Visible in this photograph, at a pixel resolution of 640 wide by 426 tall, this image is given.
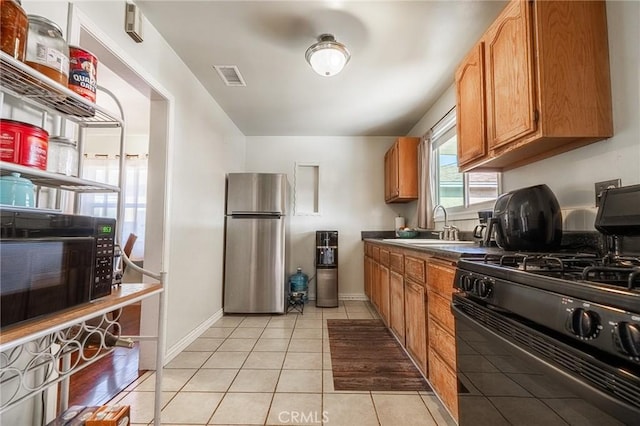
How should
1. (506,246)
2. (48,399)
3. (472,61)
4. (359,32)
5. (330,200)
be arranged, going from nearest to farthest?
1. (48,399)
2. (506,246)
3. (472,61)
4. (359,32)
5. (330,200)

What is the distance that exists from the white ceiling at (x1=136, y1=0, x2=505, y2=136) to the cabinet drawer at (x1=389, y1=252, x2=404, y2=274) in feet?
5.49

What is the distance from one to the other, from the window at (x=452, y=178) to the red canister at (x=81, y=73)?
2505mm

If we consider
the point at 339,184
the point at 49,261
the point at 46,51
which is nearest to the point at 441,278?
the point at 49,261

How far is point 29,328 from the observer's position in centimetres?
70

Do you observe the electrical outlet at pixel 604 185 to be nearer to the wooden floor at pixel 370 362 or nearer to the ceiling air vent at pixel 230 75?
the wooden floor at pixel 370 362

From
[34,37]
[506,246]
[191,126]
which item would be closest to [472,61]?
[506,246]

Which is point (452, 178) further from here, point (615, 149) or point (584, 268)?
point (584, 268)

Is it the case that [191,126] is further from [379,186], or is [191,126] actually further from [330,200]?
[379,186]

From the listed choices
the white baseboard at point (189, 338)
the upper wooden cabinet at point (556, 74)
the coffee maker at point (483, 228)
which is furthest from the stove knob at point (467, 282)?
the white baseboard at point (189, 338)

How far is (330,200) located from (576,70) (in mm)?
3326

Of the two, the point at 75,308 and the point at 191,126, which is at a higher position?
the point at 191,126

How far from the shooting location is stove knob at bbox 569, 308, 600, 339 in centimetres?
58

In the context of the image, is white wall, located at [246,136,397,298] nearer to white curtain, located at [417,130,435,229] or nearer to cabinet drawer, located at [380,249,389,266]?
white curtain, located at [417,130,435,229]

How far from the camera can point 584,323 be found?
0.60 meters
